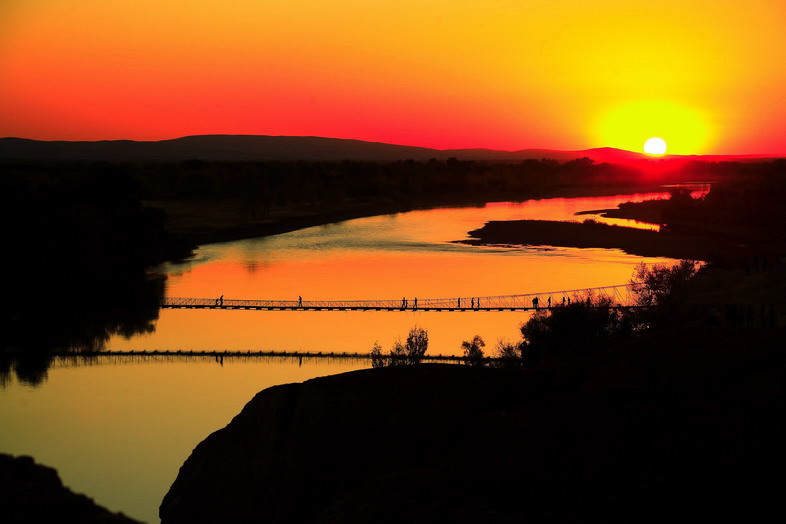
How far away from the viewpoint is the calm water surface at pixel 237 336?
58.9ft

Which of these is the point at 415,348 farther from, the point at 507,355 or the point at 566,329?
the point at 566,329

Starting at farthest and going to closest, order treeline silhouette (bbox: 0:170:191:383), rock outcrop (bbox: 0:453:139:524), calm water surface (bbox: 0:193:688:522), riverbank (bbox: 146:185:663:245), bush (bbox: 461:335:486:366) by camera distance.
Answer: riverbank (bbox: 146:185:663:245) < treeline silhouette (bbox: 0:170:191:383) < bush (bbox: 461:335:486:366) < calm water surface (bbox: 0:193:688:522) < rock outcrop (bbox: 0:453:139:524)

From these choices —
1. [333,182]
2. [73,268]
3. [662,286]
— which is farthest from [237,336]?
[333,182]

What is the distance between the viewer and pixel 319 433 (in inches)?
425

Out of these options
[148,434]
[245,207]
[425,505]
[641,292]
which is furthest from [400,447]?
[245,207]

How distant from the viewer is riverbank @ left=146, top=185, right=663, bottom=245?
190 ft

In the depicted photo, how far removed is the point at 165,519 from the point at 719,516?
6799 millimetres

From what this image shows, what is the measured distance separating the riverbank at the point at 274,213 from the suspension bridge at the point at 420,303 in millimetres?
20305

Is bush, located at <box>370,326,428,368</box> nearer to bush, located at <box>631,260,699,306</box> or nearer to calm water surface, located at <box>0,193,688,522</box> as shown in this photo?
calm water surface, located at <box>0,193,688,522</box>

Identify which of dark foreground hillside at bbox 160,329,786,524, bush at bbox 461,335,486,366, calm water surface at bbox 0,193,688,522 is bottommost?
calm water surface at bbox 0,193,688,522

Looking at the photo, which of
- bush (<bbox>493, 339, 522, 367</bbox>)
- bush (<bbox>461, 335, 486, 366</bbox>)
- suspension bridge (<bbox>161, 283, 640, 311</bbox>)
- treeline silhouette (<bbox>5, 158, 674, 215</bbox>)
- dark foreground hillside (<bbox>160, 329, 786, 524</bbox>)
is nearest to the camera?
dark foreground hillside (<bbox>160, 329, 786, 524</bbox>)

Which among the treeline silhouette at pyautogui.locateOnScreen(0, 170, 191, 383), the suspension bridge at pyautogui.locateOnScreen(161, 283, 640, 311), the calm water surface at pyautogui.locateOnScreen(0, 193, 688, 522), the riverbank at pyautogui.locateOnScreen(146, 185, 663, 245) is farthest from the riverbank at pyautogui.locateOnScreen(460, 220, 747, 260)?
the treeline silhouette at pyautogui.locateOnScreen(0, 170, 191, 383)

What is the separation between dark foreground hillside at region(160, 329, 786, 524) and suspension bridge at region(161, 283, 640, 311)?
19.3 meters

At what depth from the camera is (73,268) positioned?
3488 cm
